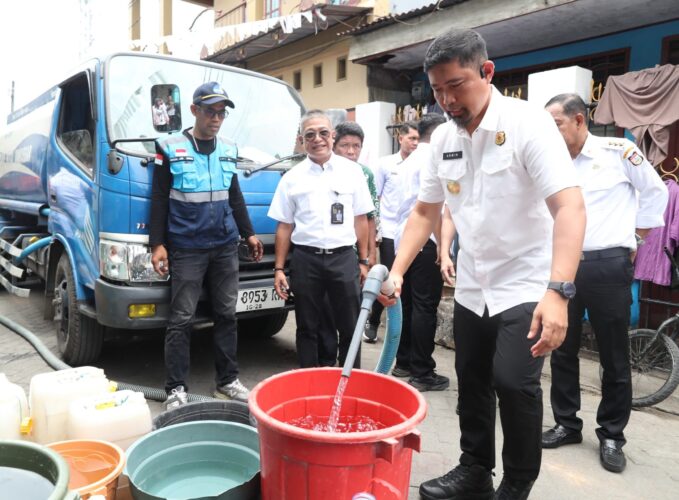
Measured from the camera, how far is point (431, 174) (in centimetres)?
242

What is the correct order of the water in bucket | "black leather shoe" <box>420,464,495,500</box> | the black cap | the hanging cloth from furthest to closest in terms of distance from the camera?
the hanging cloth, the black cap, "black leather shoe" <box>420,464,495,500</box>, the water in bucket

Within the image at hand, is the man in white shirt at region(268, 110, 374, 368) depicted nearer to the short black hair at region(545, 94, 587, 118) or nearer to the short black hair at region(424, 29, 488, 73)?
the short black hair at region(545, 94, 587, 118)

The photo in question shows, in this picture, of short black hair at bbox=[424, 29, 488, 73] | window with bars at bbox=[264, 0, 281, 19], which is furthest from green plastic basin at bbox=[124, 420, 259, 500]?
window with bars at bbox=[264, 0, 281, 19]

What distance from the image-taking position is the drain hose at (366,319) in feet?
6.20

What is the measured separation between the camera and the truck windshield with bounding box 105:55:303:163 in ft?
12.3

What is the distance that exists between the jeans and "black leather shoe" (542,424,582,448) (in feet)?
6.89

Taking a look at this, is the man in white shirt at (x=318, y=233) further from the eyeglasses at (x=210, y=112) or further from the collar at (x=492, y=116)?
the collar at (x=492, y=116)

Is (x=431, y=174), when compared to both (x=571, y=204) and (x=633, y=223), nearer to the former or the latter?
(x=571, y=204)

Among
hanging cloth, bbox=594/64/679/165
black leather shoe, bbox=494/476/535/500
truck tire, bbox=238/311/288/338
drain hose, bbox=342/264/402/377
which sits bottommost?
truck tire, bbox=238/311/288/338

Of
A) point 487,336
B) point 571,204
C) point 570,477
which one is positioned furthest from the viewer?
point 570,477

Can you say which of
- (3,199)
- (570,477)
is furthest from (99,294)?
(3,199)

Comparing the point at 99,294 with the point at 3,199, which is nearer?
the point at 99,294

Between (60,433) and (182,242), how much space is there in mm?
1296

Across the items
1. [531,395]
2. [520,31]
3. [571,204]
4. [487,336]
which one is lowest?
[531,395]
